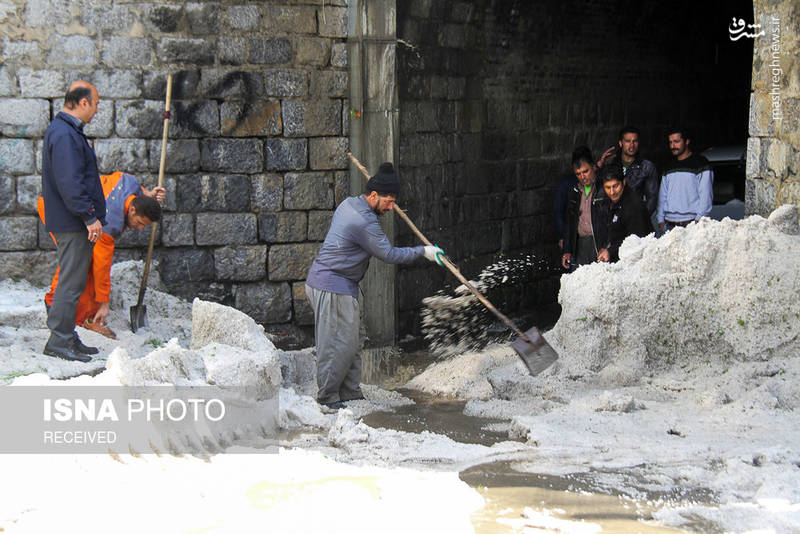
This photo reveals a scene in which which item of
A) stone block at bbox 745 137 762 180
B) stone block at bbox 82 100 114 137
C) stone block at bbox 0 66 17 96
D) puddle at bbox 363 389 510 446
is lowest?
puddle at bbox 363 389 510 446

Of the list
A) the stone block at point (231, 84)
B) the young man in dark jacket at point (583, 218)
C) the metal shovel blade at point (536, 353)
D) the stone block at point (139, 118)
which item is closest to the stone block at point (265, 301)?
the stone block at point (139, 118)

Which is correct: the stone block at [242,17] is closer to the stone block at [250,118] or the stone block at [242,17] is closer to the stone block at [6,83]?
the stone block at [250,118]

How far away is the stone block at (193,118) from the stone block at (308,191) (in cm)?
80

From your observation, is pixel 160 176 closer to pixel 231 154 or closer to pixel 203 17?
pixel 231 154

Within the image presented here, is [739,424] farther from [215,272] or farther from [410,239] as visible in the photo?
[215,272]

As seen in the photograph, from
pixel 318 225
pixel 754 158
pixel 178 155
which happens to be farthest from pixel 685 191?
pixel 178 155

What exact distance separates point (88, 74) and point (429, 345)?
3836mm

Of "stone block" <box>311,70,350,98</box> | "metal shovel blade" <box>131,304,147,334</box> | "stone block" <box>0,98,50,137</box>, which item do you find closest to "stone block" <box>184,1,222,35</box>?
"stone block" <box>311,70,350,98</box>

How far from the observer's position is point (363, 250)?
6.54 m

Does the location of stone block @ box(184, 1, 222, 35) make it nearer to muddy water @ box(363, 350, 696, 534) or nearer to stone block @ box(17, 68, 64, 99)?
stone block @ box(17, 68, 64, 99)

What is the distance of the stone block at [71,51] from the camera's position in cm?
784

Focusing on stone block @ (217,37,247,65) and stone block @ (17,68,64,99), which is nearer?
stone block @ (17,68,64,99)

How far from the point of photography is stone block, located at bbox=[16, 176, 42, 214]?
26.0ft

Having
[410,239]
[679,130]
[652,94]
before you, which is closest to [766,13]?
[679,130]
